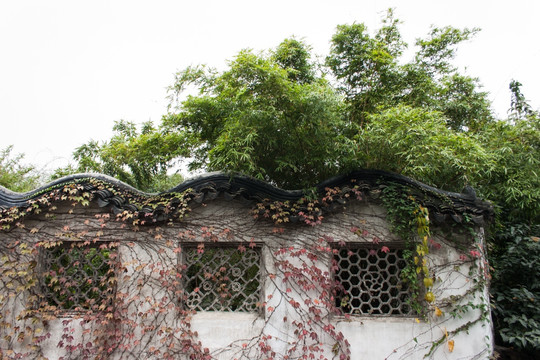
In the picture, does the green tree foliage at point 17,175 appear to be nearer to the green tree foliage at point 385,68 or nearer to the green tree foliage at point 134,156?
the green tree foliage at point 134,156

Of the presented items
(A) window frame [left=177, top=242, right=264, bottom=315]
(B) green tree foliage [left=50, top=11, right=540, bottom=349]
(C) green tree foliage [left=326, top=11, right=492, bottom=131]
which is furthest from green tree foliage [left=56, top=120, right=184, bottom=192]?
(C) green tree foliage [left=326, top=11, right=492, bottom=131]

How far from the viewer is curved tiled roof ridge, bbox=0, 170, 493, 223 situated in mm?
4312

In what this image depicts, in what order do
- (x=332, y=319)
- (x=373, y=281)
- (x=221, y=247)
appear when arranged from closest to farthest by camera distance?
(x=332, y=319) → (x=373, y=281) → (x=221, y=247)

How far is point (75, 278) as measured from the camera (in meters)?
5.03

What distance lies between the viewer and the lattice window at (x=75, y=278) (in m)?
4.61

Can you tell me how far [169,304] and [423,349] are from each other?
330 cm

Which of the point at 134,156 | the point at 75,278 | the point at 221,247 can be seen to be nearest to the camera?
the point at 221,247

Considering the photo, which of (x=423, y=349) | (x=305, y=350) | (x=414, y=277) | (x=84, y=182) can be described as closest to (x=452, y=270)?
(x=414, y=277)

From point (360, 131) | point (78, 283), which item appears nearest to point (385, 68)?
point (360, 131)

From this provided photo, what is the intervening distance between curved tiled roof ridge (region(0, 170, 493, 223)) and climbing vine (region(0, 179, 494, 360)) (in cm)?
4

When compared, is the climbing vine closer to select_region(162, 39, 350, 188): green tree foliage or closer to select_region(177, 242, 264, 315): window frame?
select_region(177, 242, 264, 315): window frame

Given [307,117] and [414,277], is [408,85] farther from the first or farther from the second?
[414,277]

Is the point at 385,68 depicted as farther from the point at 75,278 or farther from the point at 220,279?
the point at 75,278

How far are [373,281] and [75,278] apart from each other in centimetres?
434
